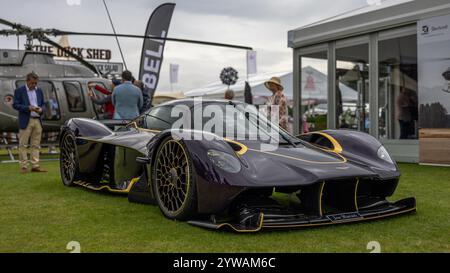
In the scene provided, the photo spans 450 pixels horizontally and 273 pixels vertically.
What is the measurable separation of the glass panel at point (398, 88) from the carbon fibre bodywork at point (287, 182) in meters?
5.60

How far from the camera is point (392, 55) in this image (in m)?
9.84

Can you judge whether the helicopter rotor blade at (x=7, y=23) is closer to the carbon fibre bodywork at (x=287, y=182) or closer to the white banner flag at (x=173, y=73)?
the carbon fibre bodywork at (x=287, y=182)

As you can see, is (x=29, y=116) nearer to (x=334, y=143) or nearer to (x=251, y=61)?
(x=334, y=143)

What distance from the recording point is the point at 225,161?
3.44 metres

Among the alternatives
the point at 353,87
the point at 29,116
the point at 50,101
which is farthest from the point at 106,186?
the point at 50,101

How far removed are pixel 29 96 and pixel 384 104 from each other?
22.1 feet

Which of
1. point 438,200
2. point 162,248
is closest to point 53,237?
point 162,248

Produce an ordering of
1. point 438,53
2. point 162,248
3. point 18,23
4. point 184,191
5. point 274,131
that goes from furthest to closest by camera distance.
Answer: point 18,23 < point 438,53 < point 274,131 < point 184,191 < point 162,248

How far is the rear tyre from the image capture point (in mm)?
5781

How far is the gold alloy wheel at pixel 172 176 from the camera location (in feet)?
11.9

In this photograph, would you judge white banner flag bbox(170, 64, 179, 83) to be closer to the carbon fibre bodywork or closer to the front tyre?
the carbon fibre bodywork

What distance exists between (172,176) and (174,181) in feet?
0.15

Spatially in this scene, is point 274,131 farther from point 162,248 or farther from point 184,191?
point 162,248

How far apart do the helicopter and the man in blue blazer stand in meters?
3.44
